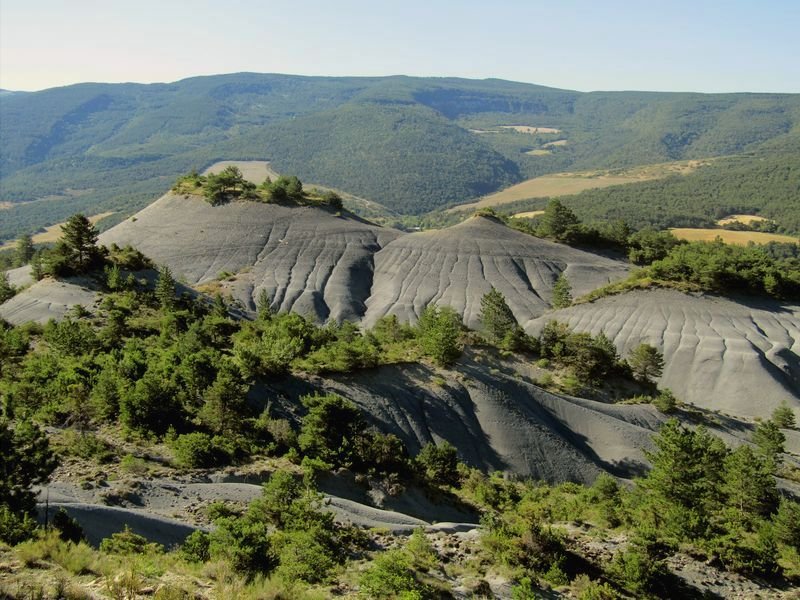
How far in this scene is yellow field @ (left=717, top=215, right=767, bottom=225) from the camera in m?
163

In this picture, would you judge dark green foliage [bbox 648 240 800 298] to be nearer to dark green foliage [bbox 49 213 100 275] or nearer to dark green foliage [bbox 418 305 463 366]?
dark green foliage [bbox 418 305 463 366]

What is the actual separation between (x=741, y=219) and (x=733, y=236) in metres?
36.0

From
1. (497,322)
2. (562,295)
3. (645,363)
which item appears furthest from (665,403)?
(562,295)

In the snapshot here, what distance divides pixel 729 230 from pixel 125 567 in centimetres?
17249

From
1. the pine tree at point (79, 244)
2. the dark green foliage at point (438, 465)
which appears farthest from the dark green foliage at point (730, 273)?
the pine tree at point (79, 244)

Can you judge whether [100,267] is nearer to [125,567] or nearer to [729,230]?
[125,567]

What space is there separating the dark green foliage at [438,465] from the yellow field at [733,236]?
119 metres

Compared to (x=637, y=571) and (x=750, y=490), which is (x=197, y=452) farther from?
(x=750, y=490)

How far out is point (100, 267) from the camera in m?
51.1

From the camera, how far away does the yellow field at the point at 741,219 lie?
16312cm

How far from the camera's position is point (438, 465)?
2797 centimetres

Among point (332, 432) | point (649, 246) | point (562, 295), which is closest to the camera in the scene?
point (332, 432)

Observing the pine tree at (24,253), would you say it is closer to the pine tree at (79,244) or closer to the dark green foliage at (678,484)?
the pine tree at (79,244)

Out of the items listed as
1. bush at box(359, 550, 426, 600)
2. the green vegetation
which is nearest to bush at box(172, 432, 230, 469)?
bush at box(359, 550, 426, 600)
